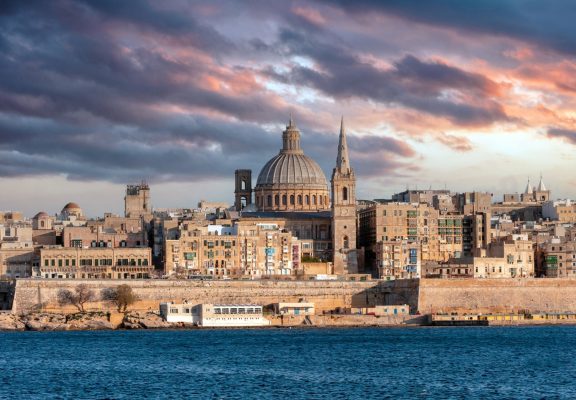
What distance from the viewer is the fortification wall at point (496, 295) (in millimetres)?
95312

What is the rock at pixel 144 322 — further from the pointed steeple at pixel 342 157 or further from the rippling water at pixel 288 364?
the pointed steeple at pixel 342 157

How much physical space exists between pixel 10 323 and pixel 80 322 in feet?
13.6

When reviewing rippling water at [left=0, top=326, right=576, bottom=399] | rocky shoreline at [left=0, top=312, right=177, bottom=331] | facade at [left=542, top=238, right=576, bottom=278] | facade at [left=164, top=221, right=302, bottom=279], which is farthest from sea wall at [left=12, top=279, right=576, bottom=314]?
rippling water at [left=0, top=326, right=576, bottom=399]

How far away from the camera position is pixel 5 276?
4011 inches

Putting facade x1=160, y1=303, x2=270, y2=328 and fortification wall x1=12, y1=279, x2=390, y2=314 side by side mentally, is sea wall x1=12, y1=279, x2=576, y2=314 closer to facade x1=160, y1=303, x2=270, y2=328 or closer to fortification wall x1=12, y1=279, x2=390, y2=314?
fortification wall x1=12, y1=279, x2=390, y2=314

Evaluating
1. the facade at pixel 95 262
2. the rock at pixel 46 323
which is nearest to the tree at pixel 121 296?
the rock at pixel 46 323

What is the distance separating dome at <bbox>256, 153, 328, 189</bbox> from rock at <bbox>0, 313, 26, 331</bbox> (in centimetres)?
4054

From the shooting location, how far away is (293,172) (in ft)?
405

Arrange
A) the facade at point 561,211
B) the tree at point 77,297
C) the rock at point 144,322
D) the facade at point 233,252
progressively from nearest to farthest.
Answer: the rock at point 144,322, the tree at point 77,297, the facade at point 233,252, the facade at point 561,211

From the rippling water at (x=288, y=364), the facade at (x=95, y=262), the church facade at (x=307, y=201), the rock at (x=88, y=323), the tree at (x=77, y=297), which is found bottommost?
the rippling water at (x=288, y=364)

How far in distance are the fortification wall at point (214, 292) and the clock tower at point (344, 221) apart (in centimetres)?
1097

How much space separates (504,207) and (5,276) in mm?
54905

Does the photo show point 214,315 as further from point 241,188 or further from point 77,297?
point 241,188

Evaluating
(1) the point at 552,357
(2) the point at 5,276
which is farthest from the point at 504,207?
(1) the point at 552,357
